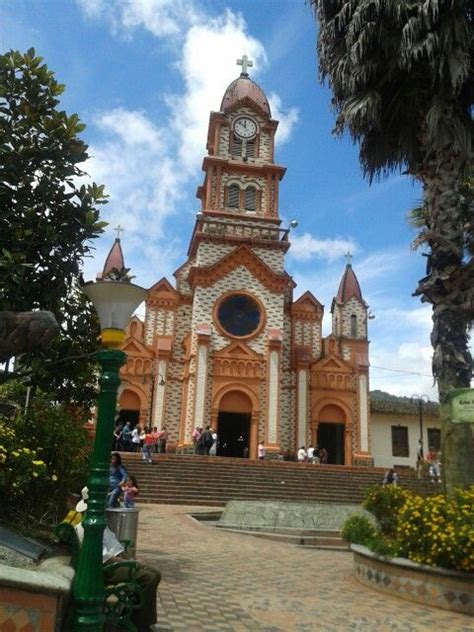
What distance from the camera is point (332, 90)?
10531 mm

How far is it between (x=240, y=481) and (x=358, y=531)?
14.2 m

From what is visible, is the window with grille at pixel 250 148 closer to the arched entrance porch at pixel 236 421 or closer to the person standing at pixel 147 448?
the arched entrance porch at pixel 236 421

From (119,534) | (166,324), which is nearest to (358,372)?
(166,324)

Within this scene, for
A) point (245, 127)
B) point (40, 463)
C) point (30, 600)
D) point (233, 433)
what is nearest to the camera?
point (30, 600)

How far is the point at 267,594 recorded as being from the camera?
718 cm

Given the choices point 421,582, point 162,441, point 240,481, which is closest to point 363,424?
point 162,441

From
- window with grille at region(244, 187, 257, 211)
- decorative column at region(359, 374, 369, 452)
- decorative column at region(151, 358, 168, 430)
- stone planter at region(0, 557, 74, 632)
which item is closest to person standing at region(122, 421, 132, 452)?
decorative column at region(151, 358, 168, 430)

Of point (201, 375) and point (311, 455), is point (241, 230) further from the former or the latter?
point (311, 455)

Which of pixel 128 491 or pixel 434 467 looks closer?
pixel 128 491

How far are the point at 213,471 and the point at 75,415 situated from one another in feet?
46.9

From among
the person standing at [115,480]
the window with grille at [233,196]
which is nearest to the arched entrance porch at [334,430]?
the window with grille at [233,196]

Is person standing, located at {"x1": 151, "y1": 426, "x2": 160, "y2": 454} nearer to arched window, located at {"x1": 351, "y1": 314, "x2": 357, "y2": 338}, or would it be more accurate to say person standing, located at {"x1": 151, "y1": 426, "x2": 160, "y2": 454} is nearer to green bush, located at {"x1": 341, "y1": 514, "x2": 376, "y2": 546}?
arched window, located at {"x1": 351, "y1": 314, "x2": 357, "y2": 338}

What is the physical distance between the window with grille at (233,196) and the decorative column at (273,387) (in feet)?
29.2

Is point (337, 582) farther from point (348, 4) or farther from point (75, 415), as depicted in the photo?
point (348, 4)
